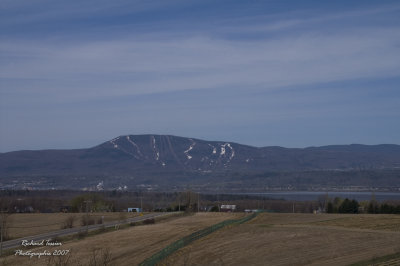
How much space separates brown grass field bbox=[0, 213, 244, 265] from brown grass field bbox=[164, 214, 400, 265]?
12.9 ft

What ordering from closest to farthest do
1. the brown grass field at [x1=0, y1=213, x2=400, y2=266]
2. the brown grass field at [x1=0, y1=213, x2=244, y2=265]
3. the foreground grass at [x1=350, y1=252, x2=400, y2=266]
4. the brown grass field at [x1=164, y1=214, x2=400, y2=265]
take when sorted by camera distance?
the foreground grass at [x1=350, y1=252, x2=400, y2=266]
the brown grass field at [x1=164, y1=214, x2=400, y2=265]
the brown grass field at [x1=0, y1=213, x2=400, y2=266]
the brown grass field at [x1=0, y1=213, x2=244, y2=265]

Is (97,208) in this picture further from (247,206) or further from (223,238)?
(223,238)

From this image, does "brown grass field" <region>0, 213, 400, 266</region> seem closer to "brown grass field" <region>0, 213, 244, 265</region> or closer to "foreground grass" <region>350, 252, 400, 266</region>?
"brown grass field" <region>0, 213, 244, 265</region>

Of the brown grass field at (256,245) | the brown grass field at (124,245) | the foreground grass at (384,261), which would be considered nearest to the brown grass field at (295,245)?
the brown grass field at (256,245)

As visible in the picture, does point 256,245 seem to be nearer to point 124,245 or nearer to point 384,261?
point 124,245

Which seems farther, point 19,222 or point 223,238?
point 19,222

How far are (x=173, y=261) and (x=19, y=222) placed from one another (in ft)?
178

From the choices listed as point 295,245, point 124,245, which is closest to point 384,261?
point 295,245

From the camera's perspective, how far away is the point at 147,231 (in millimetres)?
69312

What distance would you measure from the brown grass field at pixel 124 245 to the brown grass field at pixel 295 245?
3.95 metres

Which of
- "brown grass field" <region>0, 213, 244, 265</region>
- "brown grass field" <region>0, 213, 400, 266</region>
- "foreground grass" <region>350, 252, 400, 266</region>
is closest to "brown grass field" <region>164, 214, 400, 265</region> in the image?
"brown grass field" <region>0, 213, 400, 266</region>

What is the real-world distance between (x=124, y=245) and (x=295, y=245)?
53.9 feet

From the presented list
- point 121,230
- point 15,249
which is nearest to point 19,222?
point 121,230

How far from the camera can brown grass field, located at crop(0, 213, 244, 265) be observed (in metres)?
47.2
